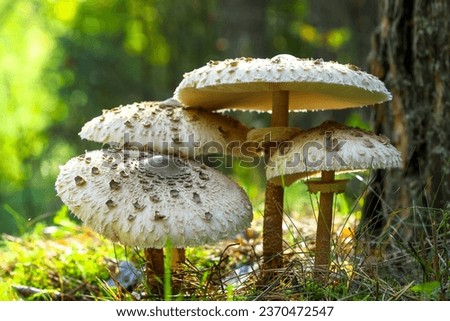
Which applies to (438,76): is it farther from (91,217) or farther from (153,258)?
(91,217)

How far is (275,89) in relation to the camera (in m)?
3.42

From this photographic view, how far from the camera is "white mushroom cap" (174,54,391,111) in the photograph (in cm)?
279

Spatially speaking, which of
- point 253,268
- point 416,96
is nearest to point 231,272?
point 253,268

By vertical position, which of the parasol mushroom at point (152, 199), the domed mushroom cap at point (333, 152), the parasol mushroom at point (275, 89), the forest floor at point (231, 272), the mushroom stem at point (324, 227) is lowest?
the forest floor at point (231, 272)

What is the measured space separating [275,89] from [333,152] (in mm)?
749

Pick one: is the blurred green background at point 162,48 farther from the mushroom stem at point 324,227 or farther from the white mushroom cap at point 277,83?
the mushroom stem at point 324,227

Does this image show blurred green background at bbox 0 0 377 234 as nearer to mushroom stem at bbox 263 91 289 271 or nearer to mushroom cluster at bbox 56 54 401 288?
mushroom stem at bbox 263 91 289 271

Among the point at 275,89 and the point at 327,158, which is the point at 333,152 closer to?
the point at 327,158

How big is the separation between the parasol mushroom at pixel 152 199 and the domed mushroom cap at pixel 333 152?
1.21ft

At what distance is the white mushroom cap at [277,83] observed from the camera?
279 centimetres

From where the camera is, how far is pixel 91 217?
112 inches

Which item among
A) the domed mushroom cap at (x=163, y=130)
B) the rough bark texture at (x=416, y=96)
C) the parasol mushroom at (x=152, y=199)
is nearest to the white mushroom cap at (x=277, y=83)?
the domed mushroom cap at (x=163, y=130)

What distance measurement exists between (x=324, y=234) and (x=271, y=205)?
1.47 feet
